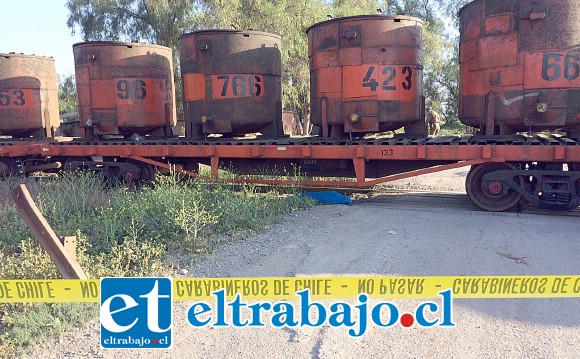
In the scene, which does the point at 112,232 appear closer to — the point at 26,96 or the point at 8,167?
the point at 8,167

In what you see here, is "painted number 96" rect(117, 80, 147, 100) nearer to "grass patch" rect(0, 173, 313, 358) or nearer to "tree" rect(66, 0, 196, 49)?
"grass patch" rect(0, 173, 313, 358)

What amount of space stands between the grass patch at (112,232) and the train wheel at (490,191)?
2.71 metres

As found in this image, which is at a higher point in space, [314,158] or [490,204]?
[314,158]

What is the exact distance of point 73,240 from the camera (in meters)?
4.28

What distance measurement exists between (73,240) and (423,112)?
656 cm

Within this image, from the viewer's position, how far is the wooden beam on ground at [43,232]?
13.1 feet

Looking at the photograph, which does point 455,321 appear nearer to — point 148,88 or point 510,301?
point 510,301

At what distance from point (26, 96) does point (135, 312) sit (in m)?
10.1

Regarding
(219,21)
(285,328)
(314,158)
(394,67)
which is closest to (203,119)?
(314,158)

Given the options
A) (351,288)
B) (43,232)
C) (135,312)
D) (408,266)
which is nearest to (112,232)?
(43,232)

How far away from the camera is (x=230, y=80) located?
30.4ft

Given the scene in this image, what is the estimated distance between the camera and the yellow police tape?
3289mm

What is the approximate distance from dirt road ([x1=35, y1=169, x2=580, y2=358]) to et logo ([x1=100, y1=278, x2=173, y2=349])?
115mm

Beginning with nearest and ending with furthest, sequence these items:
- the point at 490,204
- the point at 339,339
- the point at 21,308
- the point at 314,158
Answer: the point at 339,339, the point at 21,308, the point at 490,204, the point at 314,158
